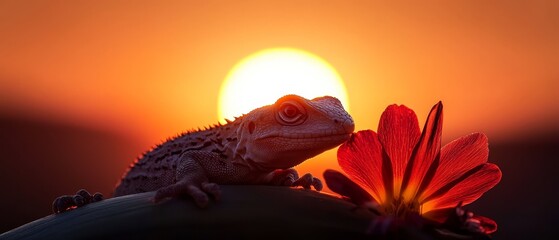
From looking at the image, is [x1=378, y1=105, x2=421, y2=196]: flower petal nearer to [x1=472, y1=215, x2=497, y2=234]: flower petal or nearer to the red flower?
the red flower

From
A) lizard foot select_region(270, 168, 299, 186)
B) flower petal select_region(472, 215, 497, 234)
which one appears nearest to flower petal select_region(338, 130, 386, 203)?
flower petal select_region(472, 215, 497, 234)

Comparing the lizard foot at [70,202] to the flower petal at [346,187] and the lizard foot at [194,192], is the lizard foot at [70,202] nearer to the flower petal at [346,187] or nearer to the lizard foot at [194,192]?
the lizard foot at [194,192]

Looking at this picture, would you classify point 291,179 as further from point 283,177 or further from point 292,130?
point 292,130

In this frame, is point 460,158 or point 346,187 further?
point 460,158

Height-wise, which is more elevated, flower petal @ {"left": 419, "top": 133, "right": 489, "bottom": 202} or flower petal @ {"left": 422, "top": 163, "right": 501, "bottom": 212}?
flower petal @ {"left": 419, "top": 133, "right": 489, "bottom": 202}

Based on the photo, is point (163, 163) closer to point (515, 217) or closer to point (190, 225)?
point (190, 225)

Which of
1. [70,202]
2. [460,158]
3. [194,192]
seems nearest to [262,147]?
[70,202]
